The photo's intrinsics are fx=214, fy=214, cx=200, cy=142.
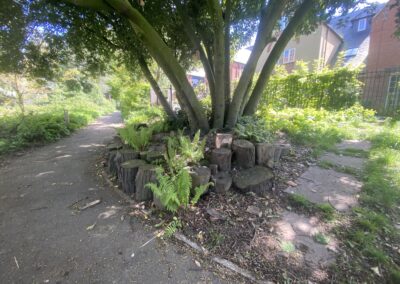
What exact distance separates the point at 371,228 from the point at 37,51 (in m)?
7.95

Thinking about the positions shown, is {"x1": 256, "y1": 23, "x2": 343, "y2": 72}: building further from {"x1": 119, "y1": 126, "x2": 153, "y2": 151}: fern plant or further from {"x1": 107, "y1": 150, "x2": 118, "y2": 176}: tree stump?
{"x1": 107, "y1": 150, "x2": 118, "y2": 176}: tree stump

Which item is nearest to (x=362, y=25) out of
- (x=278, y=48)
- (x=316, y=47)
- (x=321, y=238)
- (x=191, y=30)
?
(x=316, y=47)

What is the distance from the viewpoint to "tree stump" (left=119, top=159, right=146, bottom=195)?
321cm

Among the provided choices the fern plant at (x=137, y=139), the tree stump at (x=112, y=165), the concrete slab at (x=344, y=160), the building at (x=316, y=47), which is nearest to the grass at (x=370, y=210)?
the concrete slab at (x=344, y=160)

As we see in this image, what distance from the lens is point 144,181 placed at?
296 centimetres

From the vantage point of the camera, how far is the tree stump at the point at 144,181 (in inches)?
114

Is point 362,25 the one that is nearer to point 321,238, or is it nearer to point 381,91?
point 381,91

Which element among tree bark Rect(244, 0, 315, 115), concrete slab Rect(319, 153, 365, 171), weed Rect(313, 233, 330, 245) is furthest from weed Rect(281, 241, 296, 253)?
tree bark Rect(244, 0, 315, 115)

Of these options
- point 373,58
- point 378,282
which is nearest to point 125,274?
point 378,282

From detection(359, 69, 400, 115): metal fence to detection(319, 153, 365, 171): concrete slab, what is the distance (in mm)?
Answer: 5996

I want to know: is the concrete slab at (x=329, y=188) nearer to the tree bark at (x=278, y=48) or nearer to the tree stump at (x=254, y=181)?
the tree stump at (x=254, y=181)

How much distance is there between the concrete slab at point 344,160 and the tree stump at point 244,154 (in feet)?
5.39

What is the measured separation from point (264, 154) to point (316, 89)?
726cm

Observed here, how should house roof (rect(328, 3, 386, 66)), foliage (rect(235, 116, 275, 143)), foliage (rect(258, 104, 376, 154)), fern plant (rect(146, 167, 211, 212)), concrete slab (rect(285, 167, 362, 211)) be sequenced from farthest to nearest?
house roof (rect(328, 3, 386, 66)), foliage (rect(258, 104, 376, 154)), foliage (rect(235, 116, 275, 143)), concrete slab (rect(285, 167, 362, 211)), fern plant (rect(146, 167, 211, 212))
